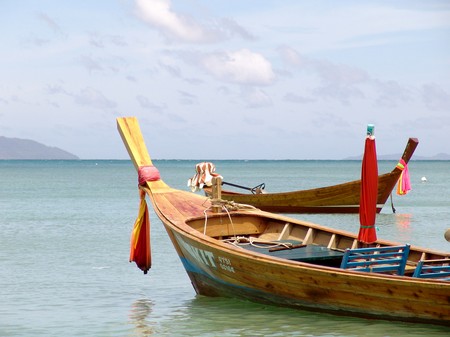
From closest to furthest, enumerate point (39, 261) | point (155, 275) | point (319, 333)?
point (319, 333)
point (155, 275)
point (39, 261)

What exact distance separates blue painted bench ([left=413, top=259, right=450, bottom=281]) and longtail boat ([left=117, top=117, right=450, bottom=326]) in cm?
1

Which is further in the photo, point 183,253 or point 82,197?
point 82,197

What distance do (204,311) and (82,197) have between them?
3808 centimetres

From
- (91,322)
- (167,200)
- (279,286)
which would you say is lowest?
(91,322)

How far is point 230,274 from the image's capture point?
12.3 meters

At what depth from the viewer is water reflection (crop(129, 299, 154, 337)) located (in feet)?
39.6

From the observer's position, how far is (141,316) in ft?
42.6

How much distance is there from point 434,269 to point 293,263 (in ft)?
Result: 6.04

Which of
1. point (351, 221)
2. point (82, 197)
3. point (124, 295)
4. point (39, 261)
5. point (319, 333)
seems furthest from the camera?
point (82, 197)

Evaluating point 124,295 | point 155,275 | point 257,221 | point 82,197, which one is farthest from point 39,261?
point 82,197

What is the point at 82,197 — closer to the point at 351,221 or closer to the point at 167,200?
the point at 351,221

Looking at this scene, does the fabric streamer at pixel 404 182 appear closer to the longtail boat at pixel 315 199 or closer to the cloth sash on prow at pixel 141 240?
the longtail boat at pixel 315 199

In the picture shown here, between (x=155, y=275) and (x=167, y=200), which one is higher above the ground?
(x=167, y=200)

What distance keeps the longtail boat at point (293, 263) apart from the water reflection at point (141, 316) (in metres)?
0.90
